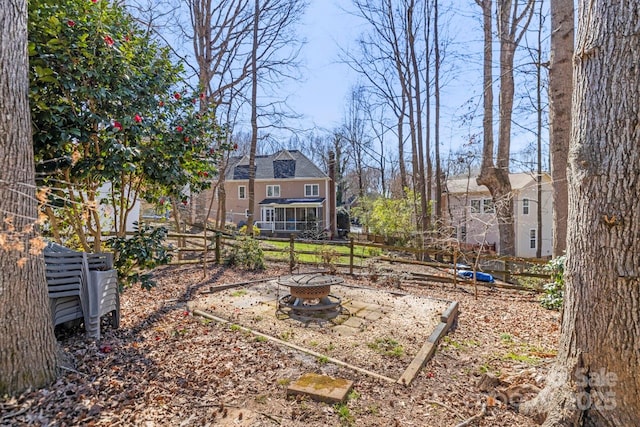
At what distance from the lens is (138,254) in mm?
4547

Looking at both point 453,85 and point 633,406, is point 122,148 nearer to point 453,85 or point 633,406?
point 633,406

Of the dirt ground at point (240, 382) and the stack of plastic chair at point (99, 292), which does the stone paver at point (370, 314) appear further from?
the stack of plastic chair at point (99, 292)

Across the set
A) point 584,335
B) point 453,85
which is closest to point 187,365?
point 584,335

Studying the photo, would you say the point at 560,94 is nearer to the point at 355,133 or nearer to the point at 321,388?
the point at 321,388

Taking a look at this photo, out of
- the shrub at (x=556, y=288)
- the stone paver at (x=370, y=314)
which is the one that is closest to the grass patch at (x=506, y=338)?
the stone paver at (x=370, y=314)

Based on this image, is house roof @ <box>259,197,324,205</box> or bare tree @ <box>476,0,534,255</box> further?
house roof @ <box>259,197,324,205</box>

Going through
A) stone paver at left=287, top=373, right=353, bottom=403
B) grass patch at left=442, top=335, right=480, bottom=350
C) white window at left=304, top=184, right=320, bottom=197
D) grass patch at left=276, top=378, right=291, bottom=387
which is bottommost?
grass patch at left=442, top=335, right=480, bottom=350

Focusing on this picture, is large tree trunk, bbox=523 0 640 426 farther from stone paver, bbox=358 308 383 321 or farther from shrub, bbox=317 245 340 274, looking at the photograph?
shrub, bbox=317 245 340 274

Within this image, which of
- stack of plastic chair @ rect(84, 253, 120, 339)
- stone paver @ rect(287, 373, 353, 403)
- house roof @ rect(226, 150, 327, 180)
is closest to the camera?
stone paver @ rect(287, 373, 353, 403)

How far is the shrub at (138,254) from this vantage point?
15.0 ft

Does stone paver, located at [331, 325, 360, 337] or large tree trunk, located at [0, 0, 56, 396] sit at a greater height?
large tree trunk, located at [0, 0, 56, 396]

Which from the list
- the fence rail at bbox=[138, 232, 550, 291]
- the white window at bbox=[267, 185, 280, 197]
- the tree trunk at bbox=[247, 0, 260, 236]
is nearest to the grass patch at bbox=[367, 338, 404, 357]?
the fence rail at bbox=[138, 232, 550, 291]

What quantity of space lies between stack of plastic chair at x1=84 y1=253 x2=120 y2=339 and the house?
21.3 m

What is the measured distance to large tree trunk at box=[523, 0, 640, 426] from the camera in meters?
2.22
